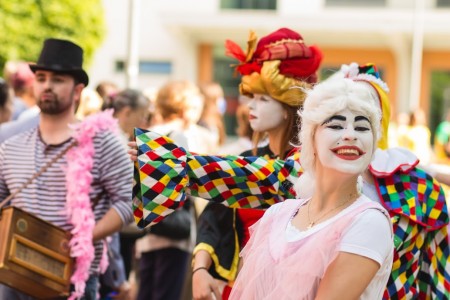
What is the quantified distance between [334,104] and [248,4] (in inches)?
838

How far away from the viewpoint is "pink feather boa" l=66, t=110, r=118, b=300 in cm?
463

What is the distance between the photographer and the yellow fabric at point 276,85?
4.17 meters

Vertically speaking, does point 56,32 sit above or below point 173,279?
above

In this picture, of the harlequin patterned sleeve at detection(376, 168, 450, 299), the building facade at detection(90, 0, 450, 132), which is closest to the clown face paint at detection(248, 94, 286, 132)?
the harlequin patterned sleeve at detection(376, 168, 450, 299)

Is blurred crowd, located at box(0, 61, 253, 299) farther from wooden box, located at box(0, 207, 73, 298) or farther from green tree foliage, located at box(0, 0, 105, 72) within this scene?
green tree foliage, located at box(0, 0, 105, 72)

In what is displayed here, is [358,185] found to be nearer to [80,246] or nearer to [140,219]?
[140,219]

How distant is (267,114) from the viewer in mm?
4195

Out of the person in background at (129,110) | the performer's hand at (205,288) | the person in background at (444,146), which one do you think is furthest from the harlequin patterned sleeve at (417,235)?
the person in background at (444,146)

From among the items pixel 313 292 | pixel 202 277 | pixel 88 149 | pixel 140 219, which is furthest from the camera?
pixel 88 149

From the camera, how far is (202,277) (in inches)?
160

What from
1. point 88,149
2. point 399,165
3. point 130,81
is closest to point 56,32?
point 130,81

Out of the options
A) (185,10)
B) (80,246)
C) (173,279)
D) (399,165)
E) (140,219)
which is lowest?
(173,279)

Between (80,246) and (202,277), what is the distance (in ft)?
2.75

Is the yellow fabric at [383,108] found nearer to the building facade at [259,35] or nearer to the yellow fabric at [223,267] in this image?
the yellow fabric at [223,267]
